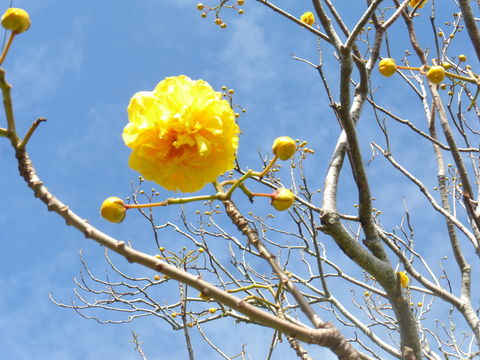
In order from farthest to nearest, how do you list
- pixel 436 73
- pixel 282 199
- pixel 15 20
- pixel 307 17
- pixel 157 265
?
pixel 307 17, pixel 436 73, pixel 282 199, pixel 15 20, pixel 157 265

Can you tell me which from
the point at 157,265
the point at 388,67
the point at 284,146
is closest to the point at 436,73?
the point at 388,67

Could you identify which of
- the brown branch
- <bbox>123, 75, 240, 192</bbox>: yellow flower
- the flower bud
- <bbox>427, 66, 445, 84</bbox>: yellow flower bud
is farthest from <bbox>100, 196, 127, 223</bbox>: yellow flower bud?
<bbox>427, 66, 445, 84</bbox>: yellow flower bud

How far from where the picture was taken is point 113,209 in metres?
1.44

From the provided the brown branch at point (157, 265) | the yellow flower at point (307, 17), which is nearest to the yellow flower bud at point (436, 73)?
the yellow flower at point (307, 17)

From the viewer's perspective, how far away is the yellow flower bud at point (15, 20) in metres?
1.38

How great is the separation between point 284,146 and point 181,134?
0.33 metres

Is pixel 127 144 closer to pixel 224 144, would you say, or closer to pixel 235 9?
pixel 224 144

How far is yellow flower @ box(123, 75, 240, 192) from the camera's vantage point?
1480 mm

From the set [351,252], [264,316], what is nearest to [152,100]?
[264,316]

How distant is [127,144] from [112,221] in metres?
0.23

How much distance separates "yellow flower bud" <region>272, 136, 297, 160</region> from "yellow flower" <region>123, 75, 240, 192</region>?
0.14m

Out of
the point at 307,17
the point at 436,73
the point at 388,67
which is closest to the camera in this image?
the point at 436,73

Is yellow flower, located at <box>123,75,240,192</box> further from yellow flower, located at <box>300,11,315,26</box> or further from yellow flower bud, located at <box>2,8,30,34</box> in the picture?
yellow flower, located at <box>300,11,315,26</box>

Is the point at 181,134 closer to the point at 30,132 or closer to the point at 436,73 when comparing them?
the point at 30,132
